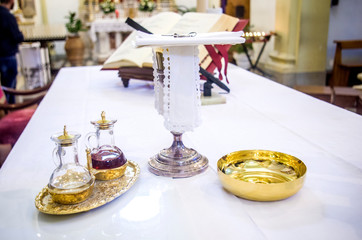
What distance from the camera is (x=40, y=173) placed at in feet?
3.94

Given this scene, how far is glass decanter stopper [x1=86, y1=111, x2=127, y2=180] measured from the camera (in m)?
1.07

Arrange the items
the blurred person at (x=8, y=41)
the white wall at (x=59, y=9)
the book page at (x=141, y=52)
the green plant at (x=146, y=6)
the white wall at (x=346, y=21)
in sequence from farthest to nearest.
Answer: the white wall at (x=59, y=9) → the green plant at (x=146, y=6) → the white wall at (x=346, y=21) → the blurred person at (x=8, y=41) → the book page at (x=141, y=52)

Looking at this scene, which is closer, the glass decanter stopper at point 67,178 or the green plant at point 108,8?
the glass decanter stopper at point 67,178

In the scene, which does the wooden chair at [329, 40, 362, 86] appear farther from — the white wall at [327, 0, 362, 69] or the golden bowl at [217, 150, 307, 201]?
the golden bowl at [217, 150, 307, 201]

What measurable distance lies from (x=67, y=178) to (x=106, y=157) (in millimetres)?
142

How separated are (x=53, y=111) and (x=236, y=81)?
44.9 inches

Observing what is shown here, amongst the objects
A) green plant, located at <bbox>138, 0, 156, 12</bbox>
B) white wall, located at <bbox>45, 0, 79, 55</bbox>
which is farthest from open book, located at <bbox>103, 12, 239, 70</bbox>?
white wall, located at <bbox>45, 0, 79, 55</bbox>

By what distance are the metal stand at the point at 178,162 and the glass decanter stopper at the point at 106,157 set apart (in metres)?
0.12

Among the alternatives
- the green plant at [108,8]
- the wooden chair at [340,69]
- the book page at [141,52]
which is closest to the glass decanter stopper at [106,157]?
the book page at [141,52]

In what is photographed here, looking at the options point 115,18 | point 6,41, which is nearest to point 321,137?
point 6,41

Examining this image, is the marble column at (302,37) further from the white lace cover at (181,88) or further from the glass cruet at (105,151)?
the glass cruet at (105,151)

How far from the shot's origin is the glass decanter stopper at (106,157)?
1.07 m

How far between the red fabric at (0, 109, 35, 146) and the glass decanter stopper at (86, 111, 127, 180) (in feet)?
4.68

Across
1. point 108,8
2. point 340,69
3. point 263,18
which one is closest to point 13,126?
point 340,69
